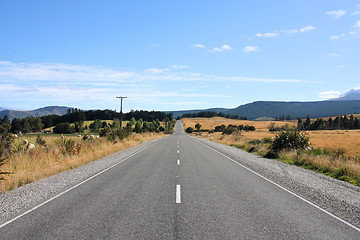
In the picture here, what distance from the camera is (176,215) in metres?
5.26

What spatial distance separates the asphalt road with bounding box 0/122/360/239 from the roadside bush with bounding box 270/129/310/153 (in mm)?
11776

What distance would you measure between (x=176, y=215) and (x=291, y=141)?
53.5 feet

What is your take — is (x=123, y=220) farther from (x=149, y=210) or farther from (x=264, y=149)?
(x=264, y=149)

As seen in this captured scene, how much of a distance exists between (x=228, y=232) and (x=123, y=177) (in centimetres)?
617

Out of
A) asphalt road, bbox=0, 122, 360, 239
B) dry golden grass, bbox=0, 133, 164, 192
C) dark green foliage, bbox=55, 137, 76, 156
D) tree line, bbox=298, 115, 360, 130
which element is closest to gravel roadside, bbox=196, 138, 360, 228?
asphalt road, bbox=0, 122, 360, 239

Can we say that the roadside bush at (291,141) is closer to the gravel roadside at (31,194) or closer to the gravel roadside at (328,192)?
the gravel roadside at (328,192)

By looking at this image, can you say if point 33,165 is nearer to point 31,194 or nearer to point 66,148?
point 31,194

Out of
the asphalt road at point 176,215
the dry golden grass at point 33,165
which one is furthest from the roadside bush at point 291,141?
the dry golden grass at point 33,165

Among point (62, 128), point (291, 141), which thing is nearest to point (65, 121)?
point (62, 128)

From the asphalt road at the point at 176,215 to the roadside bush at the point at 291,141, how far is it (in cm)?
1178

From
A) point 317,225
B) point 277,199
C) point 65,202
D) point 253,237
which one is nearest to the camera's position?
point 253,237

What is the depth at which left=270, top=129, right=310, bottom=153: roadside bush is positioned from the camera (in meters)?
18.7

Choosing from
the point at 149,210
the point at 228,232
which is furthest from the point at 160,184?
the point at 228,232

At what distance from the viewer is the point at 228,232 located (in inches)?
173
